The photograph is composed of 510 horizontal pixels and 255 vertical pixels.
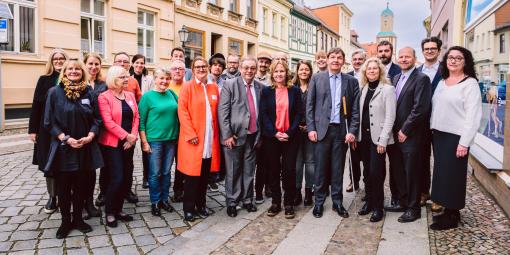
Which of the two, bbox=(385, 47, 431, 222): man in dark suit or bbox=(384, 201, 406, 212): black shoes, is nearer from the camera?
bbox=(385, 47, 431, 222): man in dark suit

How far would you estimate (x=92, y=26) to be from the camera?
12.5m

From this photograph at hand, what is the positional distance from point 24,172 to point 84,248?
358cm

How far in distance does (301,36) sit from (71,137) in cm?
3154

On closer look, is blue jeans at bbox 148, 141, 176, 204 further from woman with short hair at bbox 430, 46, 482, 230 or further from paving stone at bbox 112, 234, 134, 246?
woman with short hair at bbox 430, 46, 482, 230

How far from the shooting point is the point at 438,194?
14.7 ft

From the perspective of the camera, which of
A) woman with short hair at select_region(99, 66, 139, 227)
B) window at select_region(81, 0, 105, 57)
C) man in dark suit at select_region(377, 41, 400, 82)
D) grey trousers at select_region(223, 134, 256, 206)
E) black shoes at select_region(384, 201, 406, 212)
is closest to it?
woman with short hair at select_region(99, 66, 139, 227)

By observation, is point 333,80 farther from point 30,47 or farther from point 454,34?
point 30,47

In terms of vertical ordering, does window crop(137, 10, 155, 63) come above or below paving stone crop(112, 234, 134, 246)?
above

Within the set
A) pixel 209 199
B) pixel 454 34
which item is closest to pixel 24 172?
pixel 209 199

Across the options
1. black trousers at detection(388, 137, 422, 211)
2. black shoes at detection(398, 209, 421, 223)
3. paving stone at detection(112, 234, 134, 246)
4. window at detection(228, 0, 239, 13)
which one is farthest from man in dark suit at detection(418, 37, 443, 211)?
window at detection(228, 0, 239, 13)

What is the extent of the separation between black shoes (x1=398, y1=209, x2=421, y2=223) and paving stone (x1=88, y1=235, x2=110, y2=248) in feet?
10.5

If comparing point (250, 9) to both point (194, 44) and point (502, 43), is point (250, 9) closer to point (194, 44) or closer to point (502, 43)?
point (194, 44)

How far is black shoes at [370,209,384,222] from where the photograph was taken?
182 inches

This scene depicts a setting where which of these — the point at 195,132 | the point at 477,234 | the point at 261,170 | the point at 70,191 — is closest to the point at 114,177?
the point at 70,191
